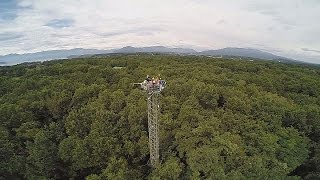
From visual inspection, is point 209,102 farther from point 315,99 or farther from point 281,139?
point 315,99

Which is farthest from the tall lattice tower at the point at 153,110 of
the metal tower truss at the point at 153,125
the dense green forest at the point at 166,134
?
the dense green forest at the point at 166,134

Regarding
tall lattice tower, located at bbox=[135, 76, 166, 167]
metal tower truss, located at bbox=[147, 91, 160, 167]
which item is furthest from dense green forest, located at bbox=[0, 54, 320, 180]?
tall lattice tower, located at bbox=[135, 76, 166, 167]

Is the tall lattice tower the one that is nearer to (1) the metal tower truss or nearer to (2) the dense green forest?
(1) the metal tower truss

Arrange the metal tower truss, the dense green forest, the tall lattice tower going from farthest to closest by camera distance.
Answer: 1. the dense green forest
2. the metal tower truss
3. the tall lattice tower

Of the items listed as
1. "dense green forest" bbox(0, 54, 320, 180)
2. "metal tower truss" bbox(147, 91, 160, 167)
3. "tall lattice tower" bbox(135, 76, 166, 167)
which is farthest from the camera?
"dense green forest" bbox(0, 54, 320, 180)

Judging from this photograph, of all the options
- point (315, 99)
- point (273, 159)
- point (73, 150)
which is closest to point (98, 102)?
point (73, 150)

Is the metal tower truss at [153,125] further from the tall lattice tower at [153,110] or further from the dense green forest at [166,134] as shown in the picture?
the dense green forest at [166,134]

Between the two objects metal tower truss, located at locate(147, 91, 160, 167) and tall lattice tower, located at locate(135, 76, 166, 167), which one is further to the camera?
metal tower truss, located at locate(147, 91, 160, 167)
